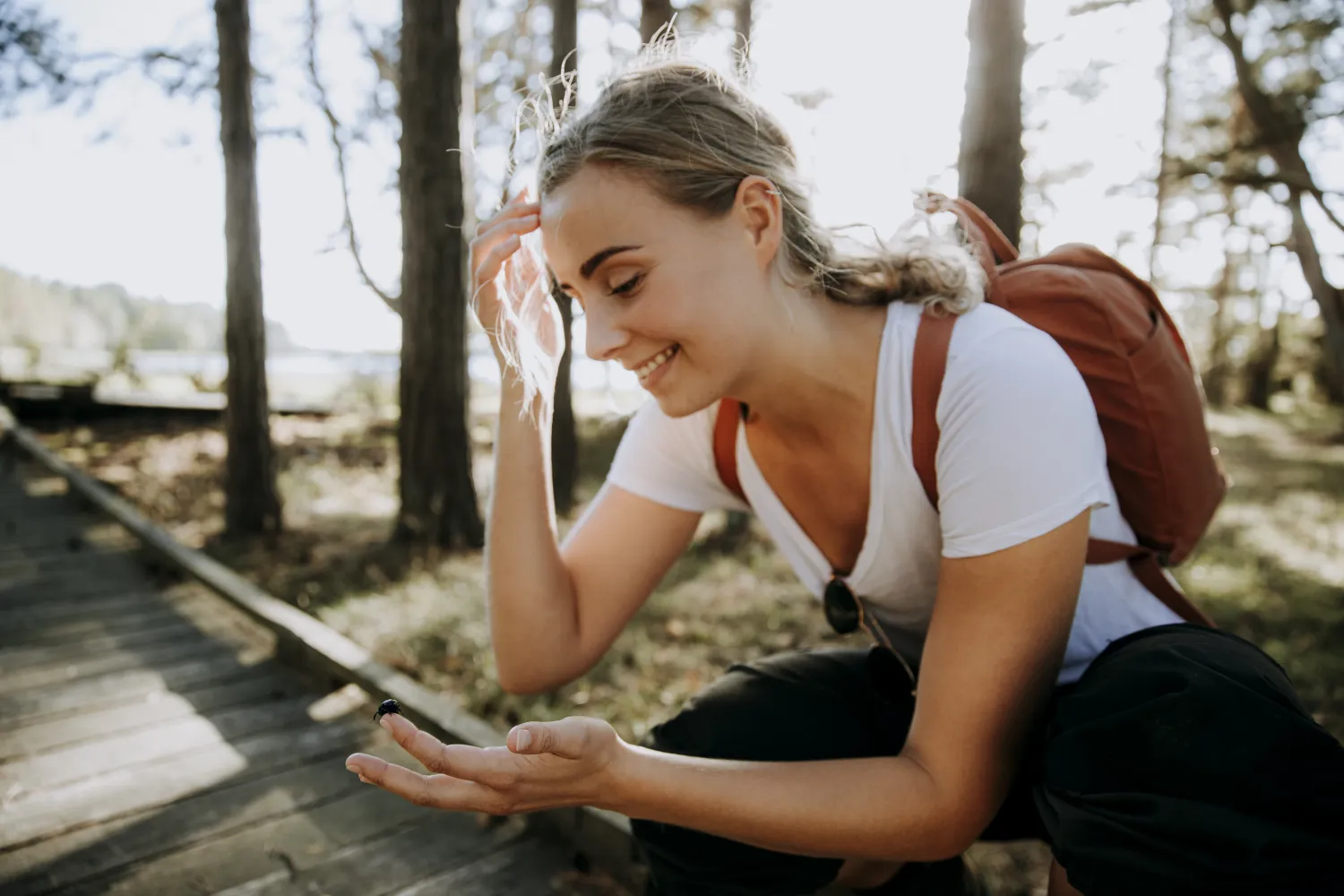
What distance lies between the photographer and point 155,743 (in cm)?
295

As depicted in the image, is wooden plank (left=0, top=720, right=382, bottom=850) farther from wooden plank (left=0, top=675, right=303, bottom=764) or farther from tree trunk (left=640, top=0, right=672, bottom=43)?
tree trunk (left=640, top=0, right=672, bottom=43)

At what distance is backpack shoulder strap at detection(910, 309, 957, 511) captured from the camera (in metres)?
1.55

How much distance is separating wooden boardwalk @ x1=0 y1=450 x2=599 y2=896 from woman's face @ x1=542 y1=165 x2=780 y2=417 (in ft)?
4.34

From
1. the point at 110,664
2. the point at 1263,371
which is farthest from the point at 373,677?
the point at 1263,371

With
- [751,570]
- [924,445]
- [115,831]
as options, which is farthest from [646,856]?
[751,570]

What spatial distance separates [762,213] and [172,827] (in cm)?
221

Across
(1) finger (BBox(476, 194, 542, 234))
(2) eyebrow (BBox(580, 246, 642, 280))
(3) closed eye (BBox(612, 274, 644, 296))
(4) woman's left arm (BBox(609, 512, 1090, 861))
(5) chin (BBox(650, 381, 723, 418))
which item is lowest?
(4) woman's left arm (BBox(609, 512, 1090, 861))

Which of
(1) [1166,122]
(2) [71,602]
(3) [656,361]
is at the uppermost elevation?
(1) [1166,122]

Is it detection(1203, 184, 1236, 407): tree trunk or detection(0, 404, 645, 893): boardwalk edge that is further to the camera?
detection(1203, 184, 1236, 407): tree trunk

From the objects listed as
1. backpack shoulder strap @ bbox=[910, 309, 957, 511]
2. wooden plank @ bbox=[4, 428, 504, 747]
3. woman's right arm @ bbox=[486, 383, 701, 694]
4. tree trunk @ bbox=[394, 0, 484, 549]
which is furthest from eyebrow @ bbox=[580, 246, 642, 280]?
tree trunk @ bbox=[394, 0, 484, 549]

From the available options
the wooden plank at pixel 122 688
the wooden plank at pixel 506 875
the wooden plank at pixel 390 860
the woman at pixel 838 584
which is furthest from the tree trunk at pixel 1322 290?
the wooden plank at pixel 122 688

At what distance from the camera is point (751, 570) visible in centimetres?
547

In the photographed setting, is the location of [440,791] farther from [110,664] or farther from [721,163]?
[110,664]

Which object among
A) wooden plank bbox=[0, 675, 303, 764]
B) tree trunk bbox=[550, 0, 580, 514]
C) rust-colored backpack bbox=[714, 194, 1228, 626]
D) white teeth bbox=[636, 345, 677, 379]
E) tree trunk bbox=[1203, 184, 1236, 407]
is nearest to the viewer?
rust-colored backpack bbox=[714, 194, 1228, 626]
